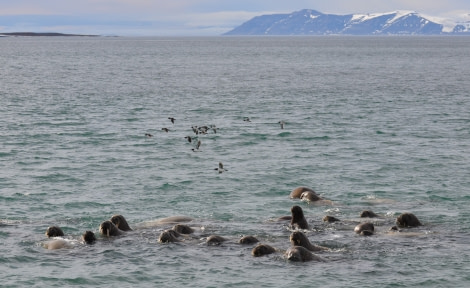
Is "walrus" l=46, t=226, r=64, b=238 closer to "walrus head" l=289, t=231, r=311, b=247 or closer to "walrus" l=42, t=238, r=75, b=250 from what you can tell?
"walrus" l=42, t=238, r=75, b=250

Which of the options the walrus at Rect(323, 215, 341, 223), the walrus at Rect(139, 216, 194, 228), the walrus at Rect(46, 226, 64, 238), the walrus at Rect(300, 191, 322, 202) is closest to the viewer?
the walrus at Rect(46, 226, 64, 238)

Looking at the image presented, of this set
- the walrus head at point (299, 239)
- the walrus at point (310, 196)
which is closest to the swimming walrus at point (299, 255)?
the walrus head at point (299, 239)

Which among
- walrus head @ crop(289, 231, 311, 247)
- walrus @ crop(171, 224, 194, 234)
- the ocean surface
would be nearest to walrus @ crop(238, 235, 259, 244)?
the ocean surface

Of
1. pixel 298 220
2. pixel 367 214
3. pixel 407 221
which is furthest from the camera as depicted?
pixel 367 214

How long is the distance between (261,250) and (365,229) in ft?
13.7

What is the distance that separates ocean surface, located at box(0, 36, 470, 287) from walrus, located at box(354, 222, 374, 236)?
0.35 m

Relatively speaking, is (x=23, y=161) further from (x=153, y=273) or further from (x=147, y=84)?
(x=147, y=84)

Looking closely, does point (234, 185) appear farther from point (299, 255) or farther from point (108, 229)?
point (299, 255)

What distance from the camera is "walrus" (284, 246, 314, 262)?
25609mm

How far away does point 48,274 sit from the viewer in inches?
993

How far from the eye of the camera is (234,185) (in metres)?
39.9

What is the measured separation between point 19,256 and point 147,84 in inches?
3274

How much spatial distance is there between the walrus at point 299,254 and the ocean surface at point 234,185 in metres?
0.25

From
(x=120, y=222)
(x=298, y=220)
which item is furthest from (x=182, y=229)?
(x=298, y=220)
